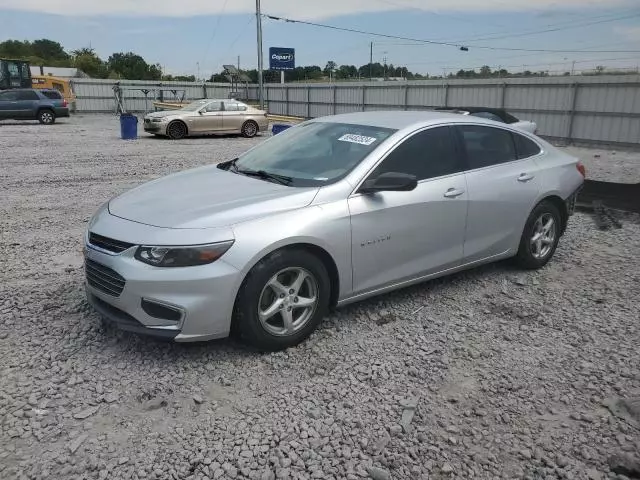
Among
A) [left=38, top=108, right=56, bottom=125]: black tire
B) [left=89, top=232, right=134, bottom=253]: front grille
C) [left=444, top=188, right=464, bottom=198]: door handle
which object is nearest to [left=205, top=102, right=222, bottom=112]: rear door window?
[left=38, top=108, right=56, bottom=125]: black tire

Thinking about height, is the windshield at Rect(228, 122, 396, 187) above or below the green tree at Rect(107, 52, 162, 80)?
below

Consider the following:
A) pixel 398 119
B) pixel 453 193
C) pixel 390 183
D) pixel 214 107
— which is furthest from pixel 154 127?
pixel 390 183

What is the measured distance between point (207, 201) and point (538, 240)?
11.0 ft

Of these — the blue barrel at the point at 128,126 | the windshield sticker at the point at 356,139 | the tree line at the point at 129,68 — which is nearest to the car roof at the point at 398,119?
the windshield sticker at the point at 356,139

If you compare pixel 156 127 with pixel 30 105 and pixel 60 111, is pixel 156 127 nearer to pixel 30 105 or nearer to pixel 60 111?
pixel 60 111

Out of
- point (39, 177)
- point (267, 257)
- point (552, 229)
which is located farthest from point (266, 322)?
point (39, 177)

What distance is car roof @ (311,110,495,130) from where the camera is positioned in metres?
4.55

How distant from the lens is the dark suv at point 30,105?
24844 millimetres

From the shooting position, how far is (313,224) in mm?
3662

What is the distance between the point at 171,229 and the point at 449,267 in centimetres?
239

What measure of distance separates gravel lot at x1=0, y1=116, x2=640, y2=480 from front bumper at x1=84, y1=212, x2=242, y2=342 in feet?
0.99

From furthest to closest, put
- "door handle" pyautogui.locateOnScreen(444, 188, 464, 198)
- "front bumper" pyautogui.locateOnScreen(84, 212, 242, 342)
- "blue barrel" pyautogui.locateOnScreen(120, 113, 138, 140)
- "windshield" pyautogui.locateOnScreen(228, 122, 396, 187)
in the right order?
"blue barrel" pyautogui.locateOnScreen(120, 113, 138, 140) < "door handle" pyautogui.locateOnScreen(444, 188, 464, 198) < "windshield" pyautogui.locateOnScreen(228, 122, 396, 187) < "front bumper" pyautogui.locateOnScreen(84, 212, 242, 342)

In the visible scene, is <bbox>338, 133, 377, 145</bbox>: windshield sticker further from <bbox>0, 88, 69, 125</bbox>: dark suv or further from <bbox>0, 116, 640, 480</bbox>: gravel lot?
<bbox>0, 88, 69, 125</bbox>: dark suv

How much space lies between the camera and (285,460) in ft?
8.82
